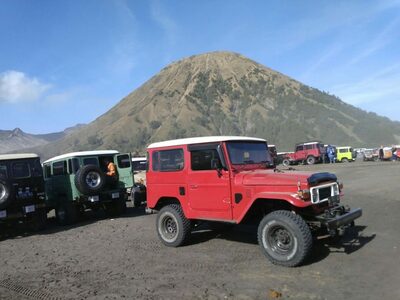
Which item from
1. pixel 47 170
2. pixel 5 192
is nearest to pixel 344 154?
pixel 47 170

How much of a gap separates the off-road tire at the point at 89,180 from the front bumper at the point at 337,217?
854 cm

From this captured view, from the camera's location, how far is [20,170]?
12.3 meters

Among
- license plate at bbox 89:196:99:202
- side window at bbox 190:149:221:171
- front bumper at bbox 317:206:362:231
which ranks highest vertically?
side window at bbox 190:149:221:171

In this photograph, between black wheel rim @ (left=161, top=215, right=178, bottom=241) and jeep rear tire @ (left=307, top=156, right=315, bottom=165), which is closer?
black wheel rim @ (left=161, top=215, right=178, bottom=241)

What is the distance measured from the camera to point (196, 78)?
436 feet

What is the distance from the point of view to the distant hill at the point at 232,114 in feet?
335

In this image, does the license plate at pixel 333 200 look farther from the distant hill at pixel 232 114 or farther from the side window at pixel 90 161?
the distant hill at pixel 232 114

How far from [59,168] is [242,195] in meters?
9.36

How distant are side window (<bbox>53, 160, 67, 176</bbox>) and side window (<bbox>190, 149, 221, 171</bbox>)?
7.57 m

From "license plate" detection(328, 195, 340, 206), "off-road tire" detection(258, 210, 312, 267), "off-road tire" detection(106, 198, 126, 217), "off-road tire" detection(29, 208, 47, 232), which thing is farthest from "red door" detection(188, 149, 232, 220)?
"off-road tire" detection(106, 198, 126, 217)

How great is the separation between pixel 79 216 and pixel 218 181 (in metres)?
8.49

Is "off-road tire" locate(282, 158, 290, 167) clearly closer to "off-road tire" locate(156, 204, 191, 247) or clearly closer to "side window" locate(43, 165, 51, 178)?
"side window" locate(43, 165, 51, 178)

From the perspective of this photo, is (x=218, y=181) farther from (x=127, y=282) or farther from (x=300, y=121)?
(x=300, y=121)

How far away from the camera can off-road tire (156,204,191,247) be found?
8.63 metres
